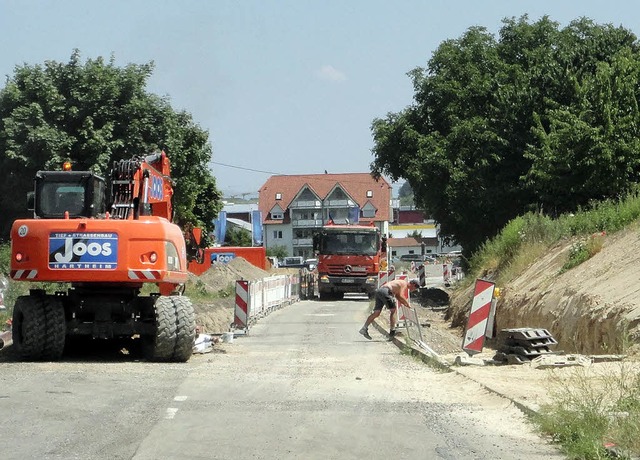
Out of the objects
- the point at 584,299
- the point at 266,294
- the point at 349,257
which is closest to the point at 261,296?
the point at 266,294

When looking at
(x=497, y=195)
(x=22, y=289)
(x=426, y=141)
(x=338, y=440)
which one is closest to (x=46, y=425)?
(x=338, y=440)

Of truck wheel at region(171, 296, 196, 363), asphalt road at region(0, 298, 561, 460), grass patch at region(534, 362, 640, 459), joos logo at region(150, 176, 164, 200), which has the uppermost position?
joos logo at region(150, 176, 164, 200)

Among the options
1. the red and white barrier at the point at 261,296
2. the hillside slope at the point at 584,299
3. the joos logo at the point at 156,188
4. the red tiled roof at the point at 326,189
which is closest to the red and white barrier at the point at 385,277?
the hillside slope at the point at 584,299

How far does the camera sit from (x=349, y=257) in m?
44.4

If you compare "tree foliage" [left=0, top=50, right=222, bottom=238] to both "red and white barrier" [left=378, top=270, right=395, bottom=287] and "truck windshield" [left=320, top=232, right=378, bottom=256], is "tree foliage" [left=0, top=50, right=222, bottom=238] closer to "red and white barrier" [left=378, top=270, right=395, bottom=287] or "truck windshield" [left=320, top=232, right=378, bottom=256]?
"truck windshield" [left=320, top=232, right=378, bottom=256]

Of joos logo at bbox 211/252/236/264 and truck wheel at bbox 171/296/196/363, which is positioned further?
joos logo at bbox 211/252/236/264

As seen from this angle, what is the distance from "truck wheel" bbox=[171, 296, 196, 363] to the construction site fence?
8.43 meters

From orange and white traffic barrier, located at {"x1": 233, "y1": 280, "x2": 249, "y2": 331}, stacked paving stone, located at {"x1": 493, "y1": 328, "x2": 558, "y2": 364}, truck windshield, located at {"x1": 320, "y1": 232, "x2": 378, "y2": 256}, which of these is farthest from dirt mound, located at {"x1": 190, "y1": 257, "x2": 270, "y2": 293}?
stacked paving stone, located at {"x1": 493, "y1": 328, "x2": 558, "y2": 364}

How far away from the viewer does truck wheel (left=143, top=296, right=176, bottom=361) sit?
16.0 m

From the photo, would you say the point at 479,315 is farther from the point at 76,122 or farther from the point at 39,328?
the point at 76,122

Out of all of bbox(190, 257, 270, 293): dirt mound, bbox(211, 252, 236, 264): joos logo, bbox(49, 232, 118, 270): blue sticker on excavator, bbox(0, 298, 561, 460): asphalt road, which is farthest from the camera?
bbox(211, 252, 236, 264): joos logo

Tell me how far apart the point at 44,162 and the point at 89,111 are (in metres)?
2.68

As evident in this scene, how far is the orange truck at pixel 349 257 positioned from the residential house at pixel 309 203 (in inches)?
2853

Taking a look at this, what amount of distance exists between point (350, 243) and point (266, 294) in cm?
1110
